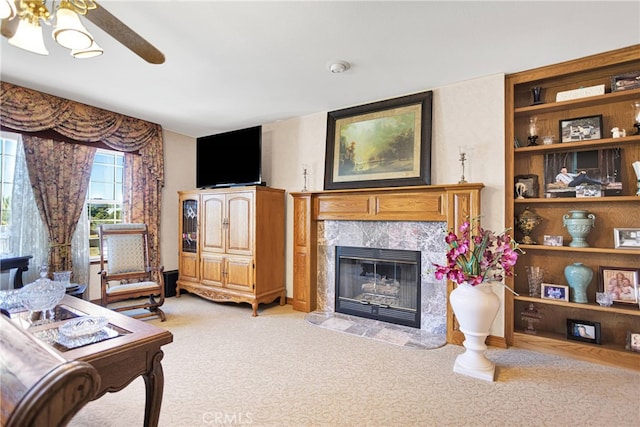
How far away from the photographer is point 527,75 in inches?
110

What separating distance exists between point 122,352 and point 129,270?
272 cm

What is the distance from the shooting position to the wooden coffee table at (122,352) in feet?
4.38

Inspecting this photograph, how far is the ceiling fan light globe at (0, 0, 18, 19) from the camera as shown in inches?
49.9

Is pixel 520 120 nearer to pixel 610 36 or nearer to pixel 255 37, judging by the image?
pixel 610 36

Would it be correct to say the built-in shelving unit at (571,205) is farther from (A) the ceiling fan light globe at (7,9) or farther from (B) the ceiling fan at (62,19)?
(A) the ceiling fan light globe at (7,9)

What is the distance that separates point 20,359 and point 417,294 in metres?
3.12

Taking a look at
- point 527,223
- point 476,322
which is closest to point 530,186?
point 527,223

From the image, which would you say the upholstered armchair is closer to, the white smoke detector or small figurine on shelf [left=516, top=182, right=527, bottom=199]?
the white smoke detector

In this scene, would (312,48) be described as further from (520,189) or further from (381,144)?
(520,189)

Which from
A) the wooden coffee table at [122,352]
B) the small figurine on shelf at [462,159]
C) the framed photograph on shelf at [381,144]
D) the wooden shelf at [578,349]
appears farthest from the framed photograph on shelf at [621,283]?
the wooden coffee table at [122,352]

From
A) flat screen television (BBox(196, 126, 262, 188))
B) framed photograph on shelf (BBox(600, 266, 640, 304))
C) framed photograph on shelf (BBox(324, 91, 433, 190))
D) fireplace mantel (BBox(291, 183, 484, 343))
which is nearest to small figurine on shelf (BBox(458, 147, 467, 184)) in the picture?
fireplace mantel (BBox(291, 183, 484, 343))

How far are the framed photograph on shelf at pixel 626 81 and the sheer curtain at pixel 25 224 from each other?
5.73m

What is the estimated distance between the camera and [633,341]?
7.94ft

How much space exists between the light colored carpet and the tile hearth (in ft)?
0.40
